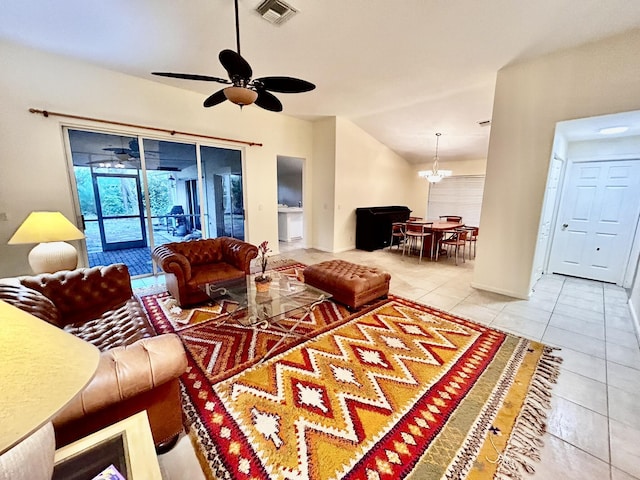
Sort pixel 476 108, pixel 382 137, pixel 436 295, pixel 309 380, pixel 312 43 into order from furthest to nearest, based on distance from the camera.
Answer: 1. pixel 382 137
2. pixel 476 108
3. pixel 436 295
4. pixel 312 43
5. pixel 309 380

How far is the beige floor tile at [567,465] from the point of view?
1.34 metres

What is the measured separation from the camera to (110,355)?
1276 millimetres

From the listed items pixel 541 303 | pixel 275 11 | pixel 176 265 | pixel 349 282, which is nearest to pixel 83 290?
pixel 176 265

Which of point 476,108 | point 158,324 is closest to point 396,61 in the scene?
point 476,108

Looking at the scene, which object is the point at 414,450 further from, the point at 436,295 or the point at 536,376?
the point at 436,295

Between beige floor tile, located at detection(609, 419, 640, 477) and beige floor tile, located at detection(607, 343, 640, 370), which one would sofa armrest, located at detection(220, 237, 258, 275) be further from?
beige floor tile, located at detection(607, 343, 640, 370)

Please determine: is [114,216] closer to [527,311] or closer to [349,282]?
[349,282]

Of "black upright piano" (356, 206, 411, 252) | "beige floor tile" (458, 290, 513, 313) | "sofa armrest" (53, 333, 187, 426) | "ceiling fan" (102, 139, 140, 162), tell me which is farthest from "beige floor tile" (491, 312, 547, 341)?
"ceiling fan" (102, 139, 140, 162)

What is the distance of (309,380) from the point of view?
1944mm

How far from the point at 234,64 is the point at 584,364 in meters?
3.69

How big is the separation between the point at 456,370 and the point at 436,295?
1591 mm

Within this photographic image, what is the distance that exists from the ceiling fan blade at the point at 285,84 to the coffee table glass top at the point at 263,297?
1912 mm

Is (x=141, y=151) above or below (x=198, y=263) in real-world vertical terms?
above

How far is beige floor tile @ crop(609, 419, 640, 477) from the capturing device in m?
1.40
